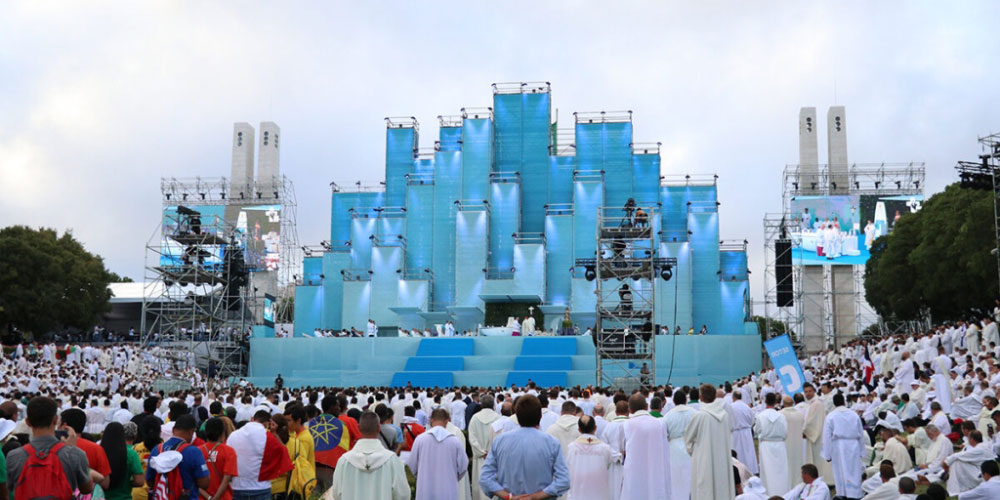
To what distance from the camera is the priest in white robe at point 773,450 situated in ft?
43.7

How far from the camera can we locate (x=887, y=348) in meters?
28.9

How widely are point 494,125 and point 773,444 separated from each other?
40.0m

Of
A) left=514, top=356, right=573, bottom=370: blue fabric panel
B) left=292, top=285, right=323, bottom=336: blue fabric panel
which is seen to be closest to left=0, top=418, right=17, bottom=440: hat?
left=514, top=356, right=573, bottom=370: blue fabric panel

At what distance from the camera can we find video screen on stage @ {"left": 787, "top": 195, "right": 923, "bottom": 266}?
5100 centimetres

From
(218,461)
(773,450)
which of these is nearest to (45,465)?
(218,461)

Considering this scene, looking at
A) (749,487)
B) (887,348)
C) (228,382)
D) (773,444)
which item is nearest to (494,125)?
(228,382)

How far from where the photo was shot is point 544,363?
36094mm

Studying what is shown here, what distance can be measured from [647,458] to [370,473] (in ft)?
12.9

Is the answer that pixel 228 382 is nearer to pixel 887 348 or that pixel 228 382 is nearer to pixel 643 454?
pixel 887 348

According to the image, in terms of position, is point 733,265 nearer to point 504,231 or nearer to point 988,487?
point 504,231

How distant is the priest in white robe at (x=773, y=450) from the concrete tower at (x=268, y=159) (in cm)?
5258

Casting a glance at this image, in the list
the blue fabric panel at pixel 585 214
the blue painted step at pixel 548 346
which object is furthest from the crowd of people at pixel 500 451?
the blue fabric panel at pixel 585 214

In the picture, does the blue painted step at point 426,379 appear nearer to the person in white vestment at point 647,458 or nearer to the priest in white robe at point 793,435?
the priest in white robe at point 793,435

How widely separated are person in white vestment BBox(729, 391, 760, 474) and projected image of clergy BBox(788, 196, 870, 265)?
39.0 meters
